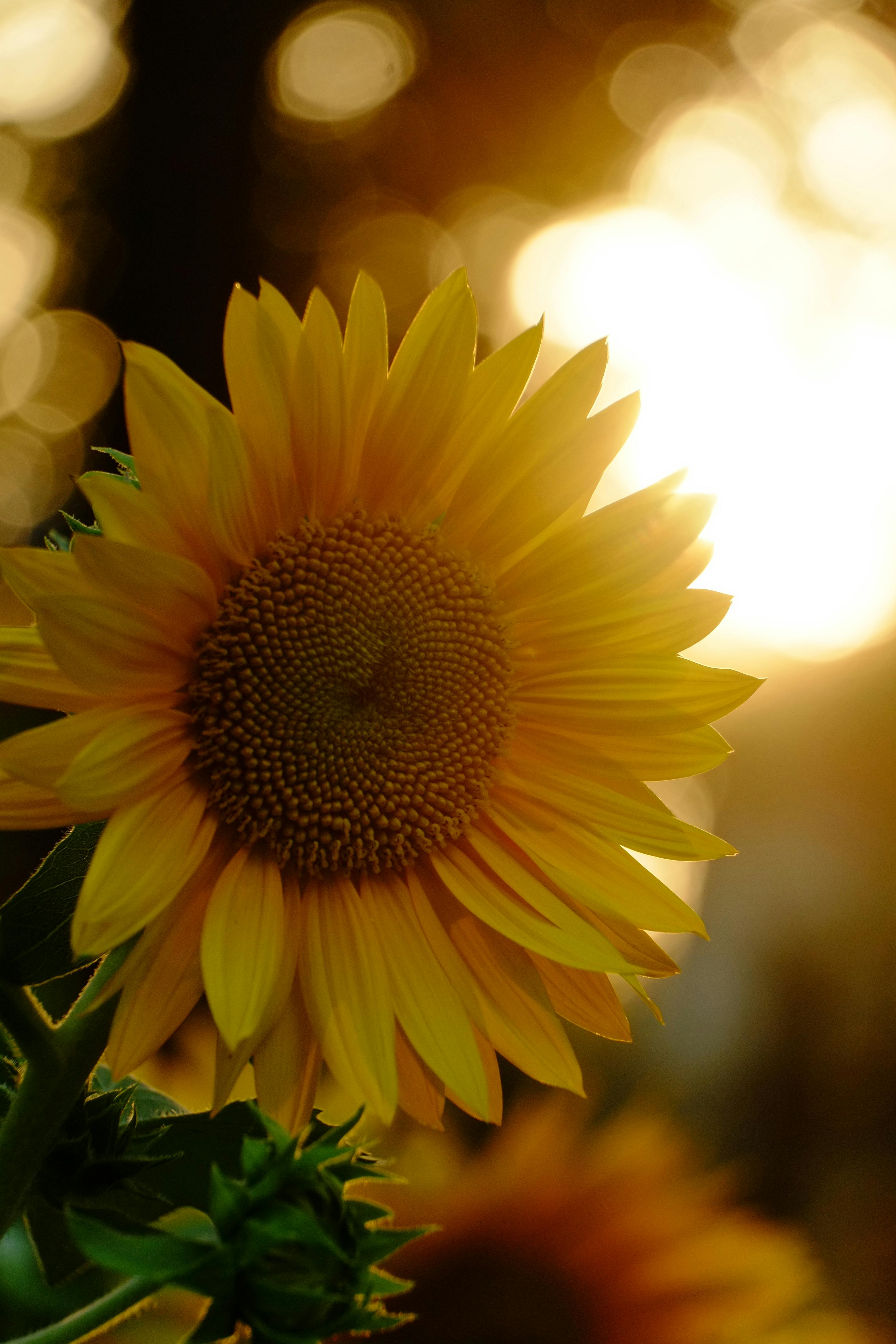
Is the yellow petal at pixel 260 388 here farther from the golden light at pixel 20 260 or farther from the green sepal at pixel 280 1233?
the golden light at pixel 20 260

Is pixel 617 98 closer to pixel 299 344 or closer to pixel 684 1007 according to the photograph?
pixel 684 1007

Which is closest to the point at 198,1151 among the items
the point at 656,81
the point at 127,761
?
the point at 127,761

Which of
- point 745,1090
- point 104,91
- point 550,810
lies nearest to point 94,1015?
point 550,810

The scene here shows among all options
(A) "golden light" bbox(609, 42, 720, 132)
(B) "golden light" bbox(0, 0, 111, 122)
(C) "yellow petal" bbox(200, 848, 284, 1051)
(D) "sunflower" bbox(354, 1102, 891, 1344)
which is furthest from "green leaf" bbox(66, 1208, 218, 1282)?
(A) "golden light" bbox(609, 42, 720, 132)

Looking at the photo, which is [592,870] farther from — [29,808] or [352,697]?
[29,808]

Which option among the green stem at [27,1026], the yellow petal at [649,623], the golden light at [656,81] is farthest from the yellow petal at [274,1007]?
the golden light at [656,81]
